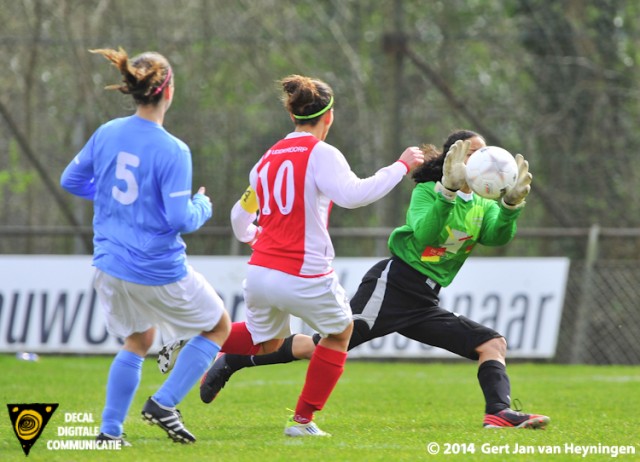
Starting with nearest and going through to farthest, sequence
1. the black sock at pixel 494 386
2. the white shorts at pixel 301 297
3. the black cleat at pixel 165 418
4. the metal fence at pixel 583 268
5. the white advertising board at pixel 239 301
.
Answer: the black cleat at pixel 165 418
the white shorts at pixel 301 297
the black sock at pixel 494 386
the white advertising board at pixel 239 301
the metal fence at pixel 583 268

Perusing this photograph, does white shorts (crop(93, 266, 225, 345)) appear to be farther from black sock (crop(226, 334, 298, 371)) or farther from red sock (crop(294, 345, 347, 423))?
black sock (crop(226, 334, 298, 371))

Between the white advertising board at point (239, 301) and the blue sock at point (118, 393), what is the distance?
22.6ft

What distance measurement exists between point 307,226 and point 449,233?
1188 millimetres

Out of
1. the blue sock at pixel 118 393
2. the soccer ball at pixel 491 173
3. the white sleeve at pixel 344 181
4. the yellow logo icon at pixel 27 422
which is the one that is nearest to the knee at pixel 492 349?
the soccer ball at pixel 491 173

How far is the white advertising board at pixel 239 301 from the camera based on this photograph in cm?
1252

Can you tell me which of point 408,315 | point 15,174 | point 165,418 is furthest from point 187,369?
point 15,174

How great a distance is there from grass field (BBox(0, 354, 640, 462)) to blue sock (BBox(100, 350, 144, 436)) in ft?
0.51

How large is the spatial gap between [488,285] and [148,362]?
150 inches

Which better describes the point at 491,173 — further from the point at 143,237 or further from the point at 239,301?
the point at 239,301

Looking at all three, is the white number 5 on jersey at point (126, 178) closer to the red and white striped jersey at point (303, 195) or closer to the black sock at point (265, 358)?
the red and white striped jersey at point (303, 195)

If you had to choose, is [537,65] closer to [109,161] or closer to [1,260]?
[1,260]

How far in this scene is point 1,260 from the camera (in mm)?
12703

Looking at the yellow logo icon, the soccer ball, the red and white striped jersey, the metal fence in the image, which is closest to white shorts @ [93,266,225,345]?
the red and white striped jersey

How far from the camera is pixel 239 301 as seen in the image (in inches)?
493
